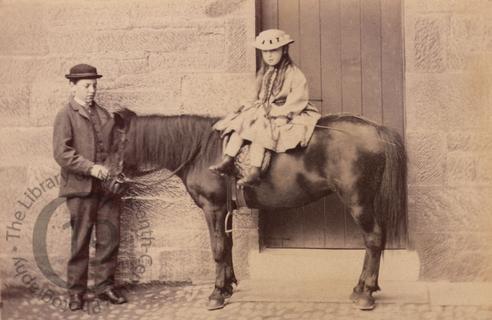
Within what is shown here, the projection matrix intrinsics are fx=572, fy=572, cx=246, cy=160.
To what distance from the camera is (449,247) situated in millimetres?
4164

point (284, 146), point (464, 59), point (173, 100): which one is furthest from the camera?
point (173, 100)

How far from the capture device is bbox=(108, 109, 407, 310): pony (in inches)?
149

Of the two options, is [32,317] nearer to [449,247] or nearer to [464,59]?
[449,247]

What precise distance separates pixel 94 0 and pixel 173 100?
95 centimetres

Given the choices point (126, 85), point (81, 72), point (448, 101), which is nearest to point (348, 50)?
point (448, 101)

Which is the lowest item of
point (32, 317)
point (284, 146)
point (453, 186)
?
point (32, 317)

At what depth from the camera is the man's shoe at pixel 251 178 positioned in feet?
12.4

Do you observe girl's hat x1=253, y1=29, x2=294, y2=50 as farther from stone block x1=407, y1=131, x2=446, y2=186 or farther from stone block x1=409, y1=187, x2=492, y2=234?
stone block x1=409, y1=187, x2=492, y2=234

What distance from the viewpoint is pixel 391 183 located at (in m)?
3.82

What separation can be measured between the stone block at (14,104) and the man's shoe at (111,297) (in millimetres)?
1437

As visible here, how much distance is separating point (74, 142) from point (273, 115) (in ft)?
4.68

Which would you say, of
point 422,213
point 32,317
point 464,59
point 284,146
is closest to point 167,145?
point 284,146

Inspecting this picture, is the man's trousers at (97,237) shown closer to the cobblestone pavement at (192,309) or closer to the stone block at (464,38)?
the cobblestone pavement at (192,309)

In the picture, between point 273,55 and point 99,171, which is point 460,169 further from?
point 99,171
